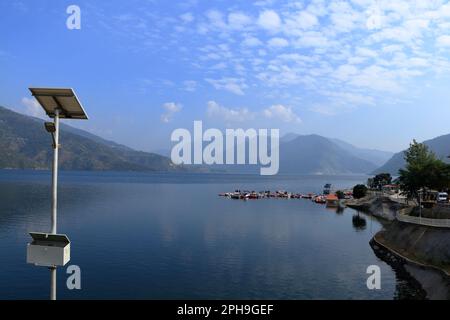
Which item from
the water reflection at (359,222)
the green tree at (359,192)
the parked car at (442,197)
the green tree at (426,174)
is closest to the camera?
the green tree at (426,174)

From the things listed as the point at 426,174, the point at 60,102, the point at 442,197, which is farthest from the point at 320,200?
Result: the point at 60,102

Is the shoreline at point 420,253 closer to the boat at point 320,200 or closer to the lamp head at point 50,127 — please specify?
the lamp head at point 50,127

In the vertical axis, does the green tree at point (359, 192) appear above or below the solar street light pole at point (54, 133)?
below

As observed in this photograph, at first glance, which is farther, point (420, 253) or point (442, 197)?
point (442, 197)

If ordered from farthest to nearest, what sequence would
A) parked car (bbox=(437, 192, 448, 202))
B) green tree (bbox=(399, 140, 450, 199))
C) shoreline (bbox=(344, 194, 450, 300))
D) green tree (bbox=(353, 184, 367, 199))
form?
1. green tree (bbox=(353, 184, 367, 199))
2. parked car (bbox=(437, 192, 448, 202))
3. green tree (bbox=(399, 140, 450, 199))
4. shoreline (bbox=(344, 194, 450, 300))

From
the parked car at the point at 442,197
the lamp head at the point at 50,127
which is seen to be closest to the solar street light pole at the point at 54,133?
the lamp head at the point at 50,127

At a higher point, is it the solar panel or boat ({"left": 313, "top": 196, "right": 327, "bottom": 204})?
the solar panel

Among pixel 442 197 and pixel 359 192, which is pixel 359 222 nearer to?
pixel 442 197

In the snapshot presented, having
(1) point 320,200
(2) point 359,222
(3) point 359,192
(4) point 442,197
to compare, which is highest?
(4) point 442,197

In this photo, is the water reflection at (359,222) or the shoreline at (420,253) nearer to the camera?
the shoreline at (420,253)

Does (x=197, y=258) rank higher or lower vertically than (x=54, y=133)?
lower

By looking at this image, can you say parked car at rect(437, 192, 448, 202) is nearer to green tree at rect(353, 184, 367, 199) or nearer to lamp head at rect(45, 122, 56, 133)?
green tree at rect(353, 184, 367, 199)

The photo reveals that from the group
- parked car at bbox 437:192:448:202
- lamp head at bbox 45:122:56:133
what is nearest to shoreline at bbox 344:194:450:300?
parked car at bbox 437:192:448:202
